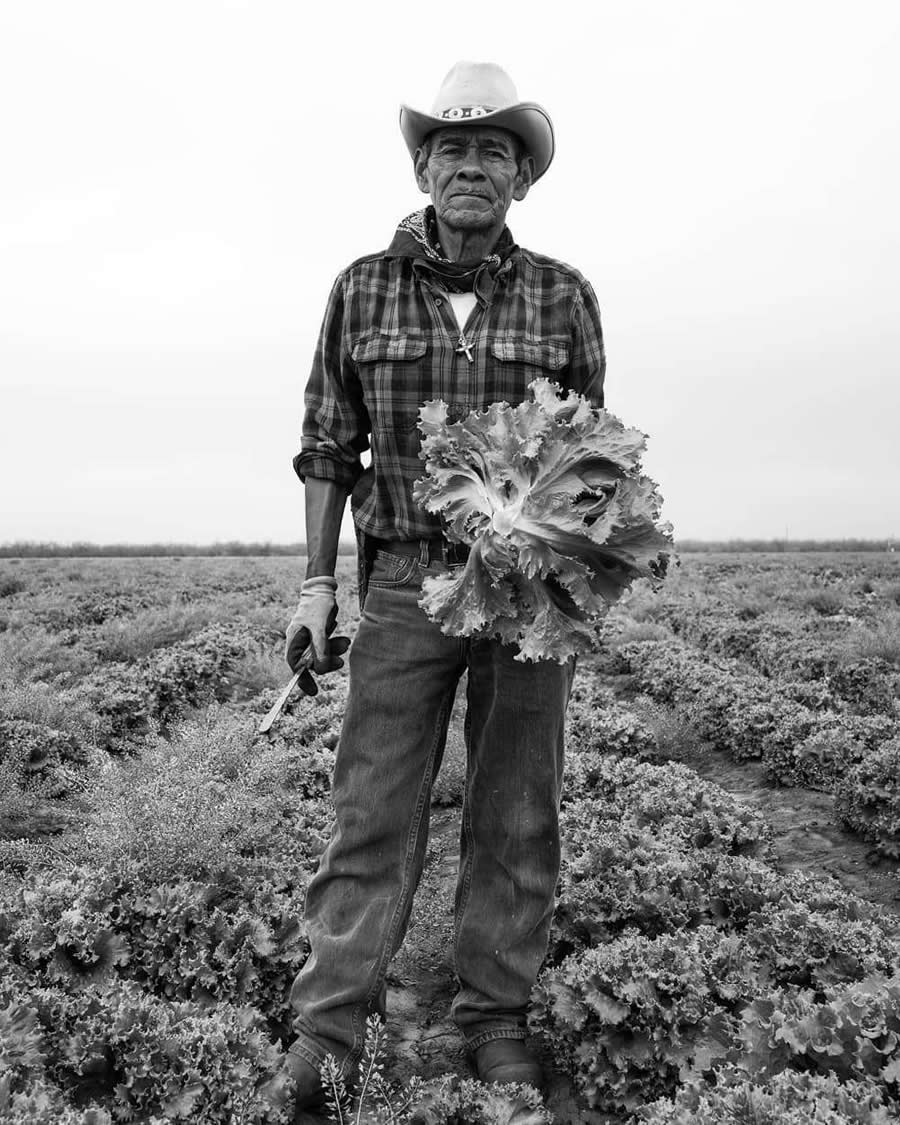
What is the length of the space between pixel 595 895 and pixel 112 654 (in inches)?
370

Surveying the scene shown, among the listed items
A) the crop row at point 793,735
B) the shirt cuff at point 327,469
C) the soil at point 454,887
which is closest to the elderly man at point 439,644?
the shirt cuff at point 327,469

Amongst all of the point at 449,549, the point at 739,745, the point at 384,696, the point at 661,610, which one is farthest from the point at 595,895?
the point at 661,610

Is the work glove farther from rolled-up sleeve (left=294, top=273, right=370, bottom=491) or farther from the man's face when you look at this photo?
the man's face

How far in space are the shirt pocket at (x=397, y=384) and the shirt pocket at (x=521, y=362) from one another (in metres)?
0.25

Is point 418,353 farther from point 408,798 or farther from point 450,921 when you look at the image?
point 450,921

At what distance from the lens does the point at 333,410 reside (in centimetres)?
343

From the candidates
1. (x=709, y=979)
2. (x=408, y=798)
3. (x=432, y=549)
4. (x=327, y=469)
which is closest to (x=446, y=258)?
(x=327, y=469)

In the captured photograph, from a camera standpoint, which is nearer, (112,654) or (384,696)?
(384,696)

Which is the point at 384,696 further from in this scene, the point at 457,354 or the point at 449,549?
the point at 457,354

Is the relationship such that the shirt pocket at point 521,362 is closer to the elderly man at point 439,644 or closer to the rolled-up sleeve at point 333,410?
the elderly man at point 439,644

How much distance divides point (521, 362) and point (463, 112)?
872mm

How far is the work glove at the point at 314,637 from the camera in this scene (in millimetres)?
3441

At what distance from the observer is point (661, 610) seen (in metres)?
16.1

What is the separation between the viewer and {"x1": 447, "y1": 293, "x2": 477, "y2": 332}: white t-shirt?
10.7 ft
